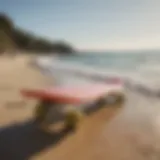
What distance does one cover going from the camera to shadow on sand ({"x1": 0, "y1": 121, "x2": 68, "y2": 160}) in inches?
36.3

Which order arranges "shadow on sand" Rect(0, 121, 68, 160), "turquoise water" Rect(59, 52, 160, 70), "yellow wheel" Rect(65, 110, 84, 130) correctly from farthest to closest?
1. "turquoise water" Rect(59, 52, 160, 70)
2. "yellow wheel" Rect(65, 110, 84, 130)
3. "shadow on sand" Rect(0, 121, 68, 160)

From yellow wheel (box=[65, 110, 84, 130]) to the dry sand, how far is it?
0.09 ft

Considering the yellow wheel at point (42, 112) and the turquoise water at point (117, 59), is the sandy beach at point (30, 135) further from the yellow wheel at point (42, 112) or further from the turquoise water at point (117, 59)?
the turquoise water at point (117, 59)

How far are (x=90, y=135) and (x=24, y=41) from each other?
65 centimetres

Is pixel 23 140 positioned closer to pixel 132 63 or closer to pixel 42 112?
pixel 42 112

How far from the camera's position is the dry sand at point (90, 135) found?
0.93 metres

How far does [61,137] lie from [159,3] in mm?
787


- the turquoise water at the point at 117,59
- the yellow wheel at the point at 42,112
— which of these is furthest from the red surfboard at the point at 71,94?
the turquoise water at the point at 117,59

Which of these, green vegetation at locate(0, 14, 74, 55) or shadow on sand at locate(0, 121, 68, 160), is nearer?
shadow on sand at locate(0, 121, 68, 160)

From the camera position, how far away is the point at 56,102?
113 centimetres

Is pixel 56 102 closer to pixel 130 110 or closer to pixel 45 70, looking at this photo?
pixel 130 110

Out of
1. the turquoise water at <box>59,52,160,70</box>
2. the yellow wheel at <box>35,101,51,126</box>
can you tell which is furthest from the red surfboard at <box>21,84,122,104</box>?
the turquoise water at <box>59,52,160,70</box>

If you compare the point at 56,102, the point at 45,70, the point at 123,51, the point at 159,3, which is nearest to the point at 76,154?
the point at 56,102

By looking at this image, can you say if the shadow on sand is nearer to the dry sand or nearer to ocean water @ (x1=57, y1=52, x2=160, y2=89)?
the dry sand
